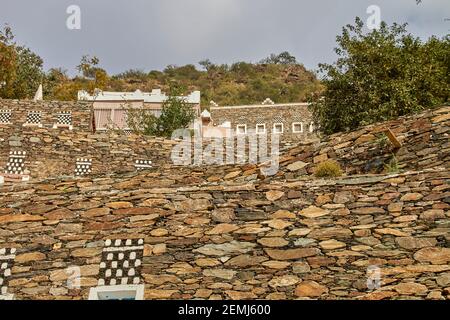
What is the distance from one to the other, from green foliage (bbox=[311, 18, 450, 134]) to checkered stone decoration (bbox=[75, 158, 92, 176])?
31.8 ft

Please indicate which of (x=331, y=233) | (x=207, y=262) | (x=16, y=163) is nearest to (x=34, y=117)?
(x=16, y=163)

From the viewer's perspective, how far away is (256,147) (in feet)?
64.6

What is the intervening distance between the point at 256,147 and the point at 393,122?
542cm

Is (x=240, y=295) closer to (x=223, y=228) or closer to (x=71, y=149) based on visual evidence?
(x=223, y=228)

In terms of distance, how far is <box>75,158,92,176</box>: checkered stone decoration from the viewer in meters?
19.4

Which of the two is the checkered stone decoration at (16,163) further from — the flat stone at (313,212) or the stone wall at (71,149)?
the flat stone at (313,212)

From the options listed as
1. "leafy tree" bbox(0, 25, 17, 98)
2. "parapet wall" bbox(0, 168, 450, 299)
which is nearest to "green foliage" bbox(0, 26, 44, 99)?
"leafy tree" bbox(0, 25, 17, 98)

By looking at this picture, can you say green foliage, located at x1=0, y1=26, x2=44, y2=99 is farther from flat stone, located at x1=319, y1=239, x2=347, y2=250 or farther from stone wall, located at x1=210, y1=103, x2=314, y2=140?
flat stone, located at x1=319, y1=239, x2=347, y2=250

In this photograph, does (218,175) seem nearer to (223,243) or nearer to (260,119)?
(223,243)

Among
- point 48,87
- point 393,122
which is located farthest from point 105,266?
point 48,87

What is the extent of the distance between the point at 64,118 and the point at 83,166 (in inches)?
264

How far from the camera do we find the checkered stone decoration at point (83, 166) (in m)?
19.4

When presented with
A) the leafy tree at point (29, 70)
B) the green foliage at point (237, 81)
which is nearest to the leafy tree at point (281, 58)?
the green foliage at point (237, 81)

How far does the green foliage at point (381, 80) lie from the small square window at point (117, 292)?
1551 cm
